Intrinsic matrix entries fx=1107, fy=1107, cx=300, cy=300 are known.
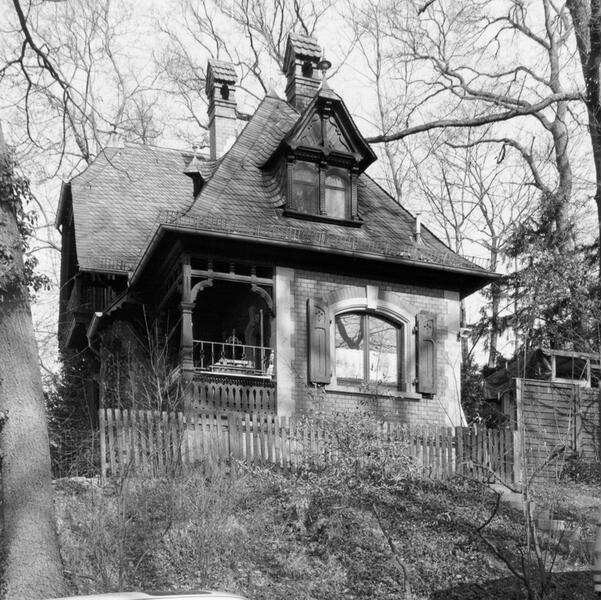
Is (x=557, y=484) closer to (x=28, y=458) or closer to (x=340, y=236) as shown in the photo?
(x=340, y=236)

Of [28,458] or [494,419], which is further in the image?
[494,419]

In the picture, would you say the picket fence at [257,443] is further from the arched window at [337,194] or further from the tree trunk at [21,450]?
the arched window at [337,194]

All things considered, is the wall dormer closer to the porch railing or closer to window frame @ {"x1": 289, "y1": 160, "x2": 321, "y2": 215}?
window frame @ {"x1": 289, "y1": 160, "x2": 321, "y2": 215}

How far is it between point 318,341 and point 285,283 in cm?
129

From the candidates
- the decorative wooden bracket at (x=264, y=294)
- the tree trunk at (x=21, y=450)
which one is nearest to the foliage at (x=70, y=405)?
the decorative wooden bracket at (x=264, y=294)

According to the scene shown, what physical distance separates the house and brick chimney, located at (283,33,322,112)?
0.25 ft

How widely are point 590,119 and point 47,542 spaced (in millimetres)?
10950

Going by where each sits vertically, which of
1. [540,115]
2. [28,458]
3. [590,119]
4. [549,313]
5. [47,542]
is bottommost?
[47,542]

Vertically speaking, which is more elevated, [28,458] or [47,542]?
[28,458]

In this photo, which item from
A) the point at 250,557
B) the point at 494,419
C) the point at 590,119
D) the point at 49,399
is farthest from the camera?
the point at 494,419

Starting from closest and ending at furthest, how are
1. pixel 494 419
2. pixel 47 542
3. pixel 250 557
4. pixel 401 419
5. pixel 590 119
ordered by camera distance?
1. pixel 47 542
2. pixel 250 557
3. pixel 590 119
4. pixel 401 419
5. pixel 494 419

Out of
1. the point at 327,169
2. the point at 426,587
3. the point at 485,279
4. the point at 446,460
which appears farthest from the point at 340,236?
the point at 426,587

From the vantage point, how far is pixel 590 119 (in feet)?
58.0

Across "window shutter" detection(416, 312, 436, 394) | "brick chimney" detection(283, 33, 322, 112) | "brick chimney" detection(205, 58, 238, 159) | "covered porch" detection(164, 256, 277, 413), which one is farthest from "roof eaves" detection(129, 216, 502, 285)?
"brick chimney" detection(205, 58, 238, 159)
